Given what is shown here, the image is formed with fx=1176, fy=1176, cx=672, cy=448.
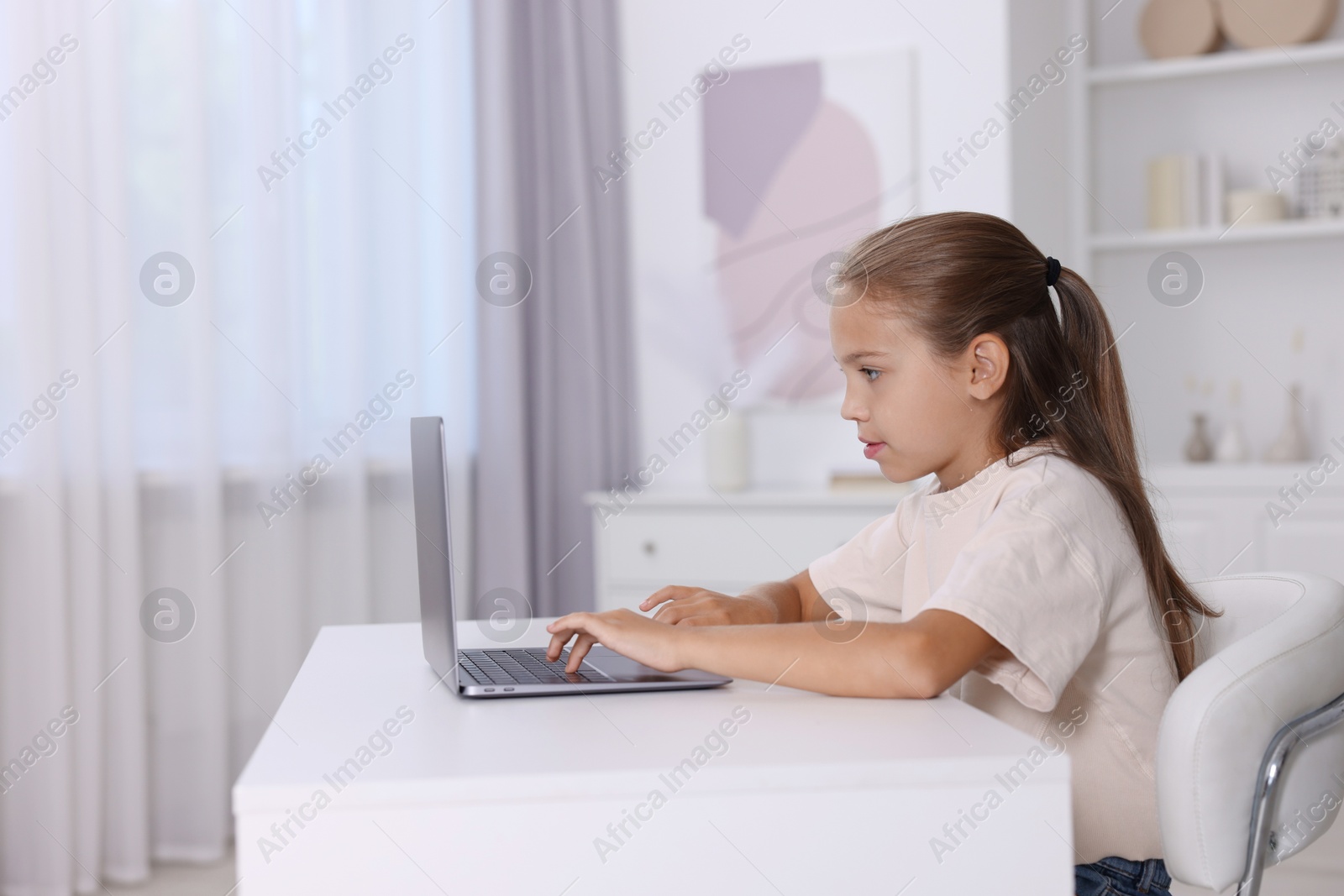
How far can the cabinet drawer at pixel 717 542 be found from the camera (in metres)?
2.68

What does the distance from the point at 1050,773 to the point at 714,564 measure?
201 centimetres

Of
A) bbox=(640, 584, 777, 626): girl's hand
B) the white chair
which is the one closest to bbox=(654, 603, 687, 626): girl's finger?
bbox=(640, 584, 777, 626): girl's hand

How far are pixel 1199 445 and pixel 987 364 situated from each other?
207 centimetres

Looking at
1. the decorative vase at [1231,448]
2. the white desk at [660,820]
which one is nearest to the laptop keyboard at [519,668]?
the white desk at [660,820]

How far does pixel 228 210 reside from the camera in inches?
92.5

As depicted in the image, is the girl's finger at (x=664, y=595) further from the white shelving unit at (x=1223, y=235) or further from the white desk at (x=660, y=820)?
the white shelving unit at (x=1223, y=235)

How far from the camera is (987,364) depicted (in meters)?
1.14

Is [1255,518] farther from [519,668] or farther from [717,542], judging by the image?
[519,668]

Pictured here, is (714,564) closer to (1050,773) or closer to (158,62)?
(158,62)

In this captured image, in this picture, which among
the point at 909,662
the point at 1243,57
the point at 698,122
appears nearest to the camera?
the point at 909,662

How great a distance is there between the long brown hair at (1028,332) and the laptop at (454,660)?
1.33ft

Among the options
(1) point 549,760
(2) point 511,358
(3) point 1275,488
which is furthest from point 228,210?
(3) point 1275,488

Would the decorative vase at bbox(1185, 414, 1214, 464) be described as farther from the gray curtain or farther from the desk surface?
the desk surface

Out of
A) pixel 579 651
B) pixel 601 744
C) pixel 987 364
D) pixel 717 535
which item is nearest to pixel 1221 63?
pixel 717 535
